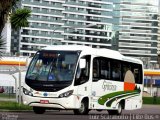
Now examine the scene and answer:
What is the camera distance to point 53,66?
24203mm

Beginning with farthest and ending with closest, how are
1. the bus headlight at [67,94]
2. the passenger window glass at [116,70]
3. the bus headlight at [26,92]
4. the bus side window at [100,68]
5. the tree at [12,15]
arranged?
1. the passenger window glass at [116,70]
2. the tree at [12,15]
3. the bus side window at [100,68]
4. the bus headlight at [26,92]
5. the bus headlight at [67,94]

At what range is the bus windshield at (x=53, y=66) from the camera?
24094 millimetres

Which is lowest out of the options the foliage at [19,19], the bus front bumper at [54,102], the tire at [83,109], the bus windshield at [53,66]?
the tire at [83,109]

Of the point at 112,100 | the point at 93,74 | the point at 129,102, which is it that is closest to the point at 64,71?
the point at 93,74

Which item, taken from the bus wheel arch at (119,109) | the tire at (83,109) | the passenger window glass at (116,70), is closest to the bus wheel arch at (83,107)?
the tire at (83,109)

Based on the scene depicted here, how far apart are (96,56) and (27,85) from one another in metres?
3.91

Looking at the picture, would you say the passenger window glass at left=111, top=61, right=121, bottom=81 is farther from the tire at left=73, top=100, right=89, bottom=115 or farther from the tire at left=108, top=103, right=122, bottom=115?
the tire at left=73, top=100, right=89, bottom=115

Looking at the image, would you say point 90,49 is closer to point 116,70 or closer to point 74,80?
point 74,80

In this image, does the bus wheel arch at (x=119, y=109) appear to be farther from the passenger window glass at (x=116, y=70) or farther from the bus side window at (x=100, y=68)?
the bus side window at (x=100, y=68)

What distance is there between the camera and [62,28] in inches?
7298

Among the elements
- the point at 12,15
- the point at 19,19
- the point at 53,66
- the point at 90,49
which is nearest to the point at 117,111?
the point at 90,49

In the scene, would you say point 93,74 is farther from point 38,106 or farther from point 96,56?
point 38,106

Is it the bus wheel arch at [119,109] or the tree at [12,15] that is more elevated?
the tree at [12,15]

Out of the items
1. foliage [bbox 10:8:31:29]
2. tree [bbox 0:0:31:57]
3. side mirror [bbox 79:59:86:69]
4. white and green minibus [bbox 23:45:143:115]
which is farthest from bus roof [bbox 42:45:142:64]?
foliage [bbox 10:8:31:29]
